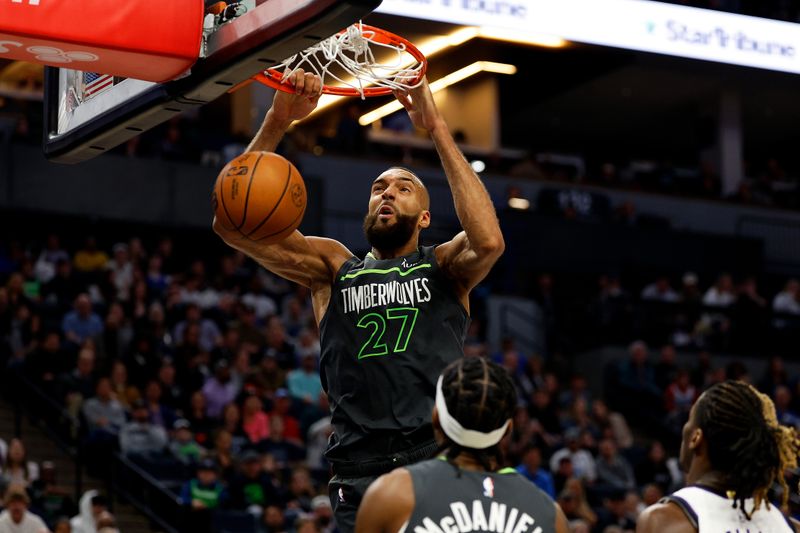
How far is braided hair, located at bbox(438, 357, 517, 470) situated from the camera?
3.54m

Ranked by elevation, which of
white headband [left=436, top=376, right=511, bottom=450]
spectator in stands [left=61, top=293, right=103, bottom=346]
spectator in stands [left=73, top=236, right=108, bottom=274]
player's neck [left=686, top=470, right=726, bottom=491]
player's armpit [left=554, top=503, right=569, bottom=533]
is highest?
white headband [left=436, top=376, right=511, bottom=450]

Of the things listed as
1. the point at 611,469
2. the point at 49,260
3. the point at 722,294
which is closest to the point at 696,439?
the point at 611,469

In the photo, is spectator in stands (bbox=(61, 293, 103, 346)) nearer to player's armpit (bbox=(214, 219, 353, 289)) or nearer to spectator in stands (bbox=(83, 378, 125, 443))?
spectator in stands (bbox=(83, 378, 125, 443))

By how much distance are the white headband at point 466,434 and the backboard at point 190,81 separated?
145 centimetres

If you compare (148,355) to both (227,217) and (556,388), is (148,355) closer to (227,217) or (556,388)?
(556,388)

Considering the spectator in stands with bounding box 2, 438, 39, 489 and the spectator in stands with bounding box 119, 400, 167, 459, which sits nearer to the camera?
the spectator in stands with bounding box 2, 438, 39, 489

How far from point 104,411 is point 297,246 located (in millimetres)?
8016

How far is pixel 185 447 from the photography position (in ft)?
42.0

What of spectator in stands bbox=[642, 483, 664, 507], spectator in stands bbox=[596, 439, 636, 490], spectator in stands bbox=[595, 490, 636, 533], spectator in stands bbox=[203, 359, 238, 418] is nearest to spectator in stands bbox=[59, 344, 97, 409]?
spectator in stands bbox=[203, 359, 238, 418]

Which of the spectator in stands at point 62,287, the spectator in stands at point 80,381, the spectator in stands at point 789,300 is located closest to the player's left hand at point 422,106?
the spectator in stands at point 80,381

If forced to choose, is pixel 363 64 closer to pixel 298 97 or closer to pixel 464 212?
pixel 298 97

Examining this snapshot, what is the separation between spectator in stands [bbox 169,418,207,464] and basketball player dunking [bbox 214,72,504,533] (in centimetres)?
762

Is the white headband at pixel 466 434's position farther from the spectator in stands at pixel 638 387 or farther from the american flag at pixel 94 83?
the spectator in stands at pixel 638 387

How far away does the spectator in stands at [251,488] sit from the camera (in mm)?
12023
